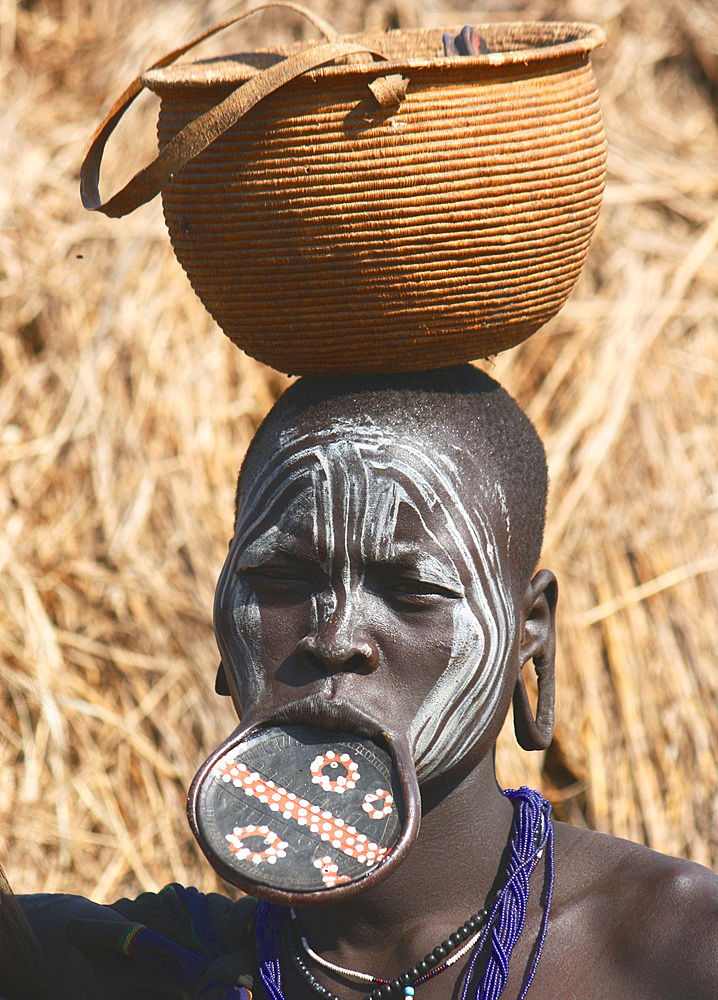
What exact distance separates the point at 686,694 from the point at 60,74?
3.41m

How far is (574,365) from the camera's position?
381 centimetres

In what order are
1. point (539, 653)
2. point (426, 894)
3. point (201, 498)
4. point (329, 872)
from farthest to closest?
1. point (201, 498)
2. point (539, 653)
3. point (426, 894)
4. point (329, 872)

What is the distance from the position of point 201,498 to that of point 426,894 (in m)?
2.34

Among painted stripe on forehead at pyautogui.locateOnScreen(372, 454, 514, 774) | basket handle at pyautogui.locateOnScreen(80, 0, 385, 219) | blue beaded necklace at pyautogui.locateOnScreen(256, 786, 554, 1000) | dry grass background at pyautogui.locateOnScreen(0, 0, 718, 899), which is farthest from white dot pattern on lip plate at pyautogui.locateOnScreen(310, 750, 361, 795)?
dry grass background at pyautogui.locateOnScreen(0, 0, 718, 899)

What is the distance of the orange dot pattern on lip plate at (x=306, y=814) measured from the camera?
1299mm

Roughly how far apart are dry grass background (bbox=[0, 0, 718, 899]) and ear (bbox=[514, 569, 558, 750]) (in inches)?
71.7

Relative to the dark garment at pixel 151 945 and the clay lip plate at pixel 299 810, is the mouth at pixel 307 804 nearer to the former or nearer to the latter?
the clay lip plate at pixel 299 810

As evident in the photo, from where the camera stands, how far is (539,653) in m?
1.65

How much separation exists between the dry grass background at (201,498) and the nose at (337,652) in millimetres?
2210

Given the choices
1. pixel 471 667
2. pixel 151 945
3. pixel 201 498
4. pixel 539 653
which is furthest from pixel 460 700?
pixel 201 498

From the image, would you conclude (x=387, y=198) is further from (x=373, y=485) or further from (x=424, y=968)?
(x=424, y=968)

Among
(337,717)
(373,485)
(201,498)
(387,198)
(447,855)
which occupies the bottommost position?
(201,498)

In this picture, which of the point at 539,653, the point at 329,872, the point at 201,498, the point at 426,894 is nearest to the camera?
the point at 329,872

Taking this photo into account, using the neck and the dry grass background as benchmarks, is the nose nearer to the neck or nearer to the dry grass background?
the neck
